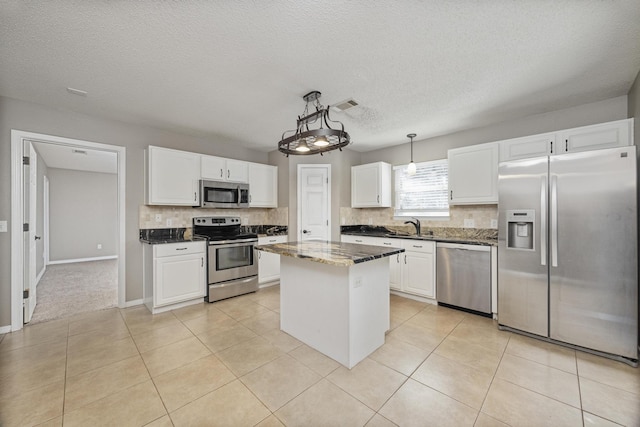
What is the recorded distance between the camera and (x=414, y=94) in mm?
2742

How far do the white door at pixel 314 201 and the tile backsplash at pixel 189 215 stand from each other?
35 cm

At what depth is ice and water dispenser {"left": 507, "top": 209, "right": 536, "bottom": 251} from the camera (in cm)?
266

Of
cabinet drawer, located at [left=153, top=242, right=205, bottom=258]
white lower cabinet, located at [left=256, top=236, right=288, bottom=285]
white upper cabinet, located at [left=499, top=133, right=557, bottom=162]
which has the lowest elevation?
white lower cabinet, located at [left=256, top=236, right=288, bottom=285]

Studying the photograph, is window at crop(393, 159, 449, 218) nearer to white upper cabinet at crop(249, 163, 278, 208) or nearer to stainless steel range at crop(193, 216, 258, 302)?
white upper cabinet at crop(249, 163, 278, 208)

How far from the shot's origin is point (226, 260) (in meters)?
3.86

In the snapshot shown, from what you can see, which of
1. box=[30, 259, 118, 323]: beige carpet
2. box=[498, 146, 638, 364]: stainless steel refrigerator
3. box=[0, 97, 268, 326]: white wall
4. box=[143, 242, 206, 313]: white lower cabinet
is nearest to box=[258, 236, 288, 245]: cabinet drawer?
box=[143, 242, 206, 313]: white lower cabinet

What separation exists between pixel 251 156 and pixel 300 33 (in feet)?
11.0

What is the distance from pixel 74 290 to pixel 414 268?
539cm

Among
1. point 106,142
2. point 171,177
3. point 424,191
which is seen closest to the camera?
point 106,142

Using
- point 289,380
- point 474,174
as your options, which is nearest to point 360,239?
point 474,174

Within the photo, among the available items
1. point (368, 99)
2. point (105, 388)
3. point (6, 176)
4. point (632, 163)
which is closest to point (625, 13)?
point (632, 163)

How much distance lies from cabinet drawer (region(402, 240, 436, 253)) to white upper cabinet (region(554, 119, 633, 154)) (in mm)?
1727

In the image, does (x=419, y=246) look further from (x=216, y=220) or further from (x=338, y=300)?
(x=216, y=220)

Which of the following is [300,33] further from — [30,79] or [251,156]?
[251,156]
